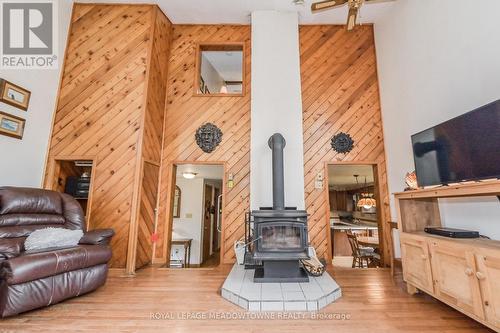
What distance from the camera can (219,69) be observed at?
6.24 m

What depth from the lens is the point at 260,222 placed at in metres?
3.16

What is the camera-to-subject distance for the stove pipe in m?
3.46

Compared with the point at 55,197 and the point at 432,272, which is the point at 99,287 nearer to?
the point at 55,197

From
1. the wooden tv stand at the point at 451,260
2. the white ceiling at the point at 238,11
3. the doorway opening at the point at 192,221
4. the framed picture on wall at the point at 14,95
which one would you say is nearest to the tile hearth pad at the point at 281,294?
the wooden tv stand at the point at 451,260

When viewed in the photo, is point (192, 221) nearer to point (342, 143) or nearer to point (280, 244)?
point (280, 244)

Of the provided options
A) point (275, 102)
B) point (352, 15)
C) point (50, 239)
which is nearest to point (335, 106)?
point (275, 102)

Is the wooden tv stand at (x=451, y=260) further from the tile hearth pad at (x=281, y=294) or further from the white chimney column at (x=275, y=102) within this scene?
the white chimney column at (x=275, y=102)

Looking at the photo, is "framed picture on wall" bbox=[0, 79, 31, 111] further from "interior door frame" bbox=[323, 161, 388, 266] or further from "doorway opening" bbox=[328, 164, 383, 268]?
"doorway opening" bbox=[328, 164, 383, 268]

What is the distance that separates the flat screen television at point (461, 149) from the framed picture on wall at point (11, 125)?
17.2 ft

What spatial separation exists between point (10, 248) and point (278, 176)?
3.00 metres

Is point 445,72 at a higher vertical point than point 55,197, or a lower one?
higher

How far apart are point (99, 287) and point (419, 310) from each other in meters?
3.46

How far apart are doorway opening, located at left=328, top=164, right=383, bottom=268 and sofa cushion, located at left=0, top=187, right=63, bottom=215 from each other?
13.8 feet

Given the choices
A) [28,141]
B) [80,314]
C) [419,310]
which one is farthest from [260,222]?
[28,141]
